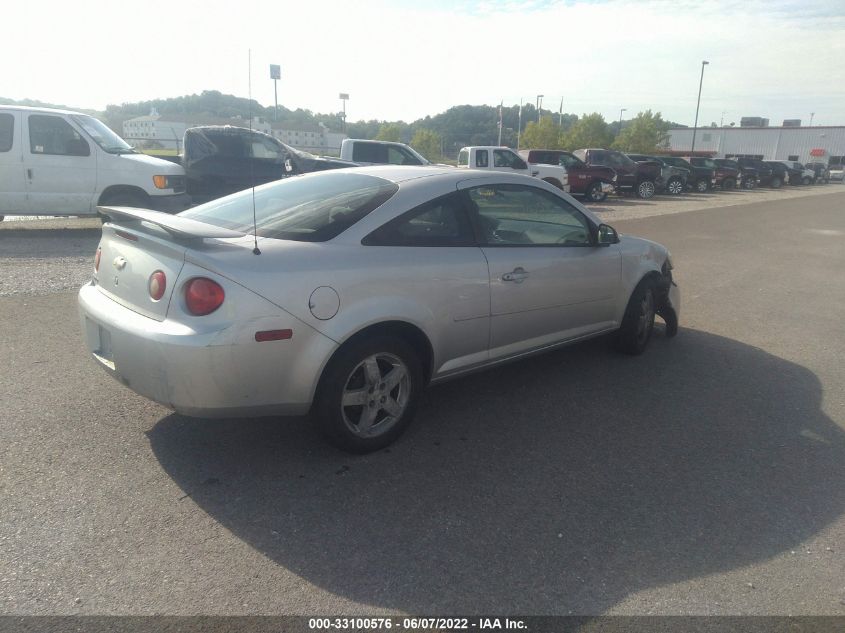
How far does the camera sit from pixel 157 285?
310 centimetres

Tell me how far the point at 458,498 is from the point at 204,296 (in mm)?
1563

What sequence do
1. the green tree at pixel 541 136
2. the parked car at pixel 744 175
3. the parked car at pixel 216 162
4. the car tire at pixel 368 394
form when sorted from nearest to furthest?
1. the car tire at pixel 368 394
2. the parked car at pixel 216 162
3. the parked car at pixel 744 175
4. the green tree at pixel 541 136

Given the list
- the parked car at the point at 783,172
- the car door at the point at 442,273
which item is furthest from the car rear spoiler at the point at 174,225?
the parked car at the point at 783,172

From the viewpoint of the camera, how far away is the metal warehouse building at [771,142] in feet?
236

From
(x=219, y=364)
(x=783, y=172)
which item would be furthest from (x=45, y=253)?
(x=783, y=172)

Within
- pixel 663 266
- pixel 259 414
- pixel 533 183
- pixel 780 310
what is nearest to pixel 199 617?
pixel 259 414

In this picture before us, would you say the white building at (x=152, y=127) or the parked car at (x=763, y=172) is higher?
the white building at (x=152, y=127)

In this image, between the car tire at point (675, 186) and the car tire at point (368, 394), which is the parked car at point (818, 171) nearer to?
the car tire at point (675, 186)

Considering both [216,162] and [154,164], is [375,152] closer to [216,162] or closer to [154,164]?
[216,162]

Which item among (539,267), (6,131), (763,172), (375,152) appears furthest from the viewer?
(763,172)

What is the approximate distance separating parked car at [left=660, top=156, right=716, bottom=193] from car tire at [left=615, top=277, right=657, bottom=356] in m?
26.5

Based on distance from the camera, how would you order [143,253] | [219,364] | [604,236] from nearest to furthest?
[219,364]
[143,253]
[604,236]

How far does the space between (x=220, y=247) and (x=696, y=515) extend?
2.66 metres

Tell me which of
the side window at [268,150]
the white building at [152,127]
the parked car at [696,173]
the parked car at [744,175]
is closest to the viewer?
the side window at [268,150]
